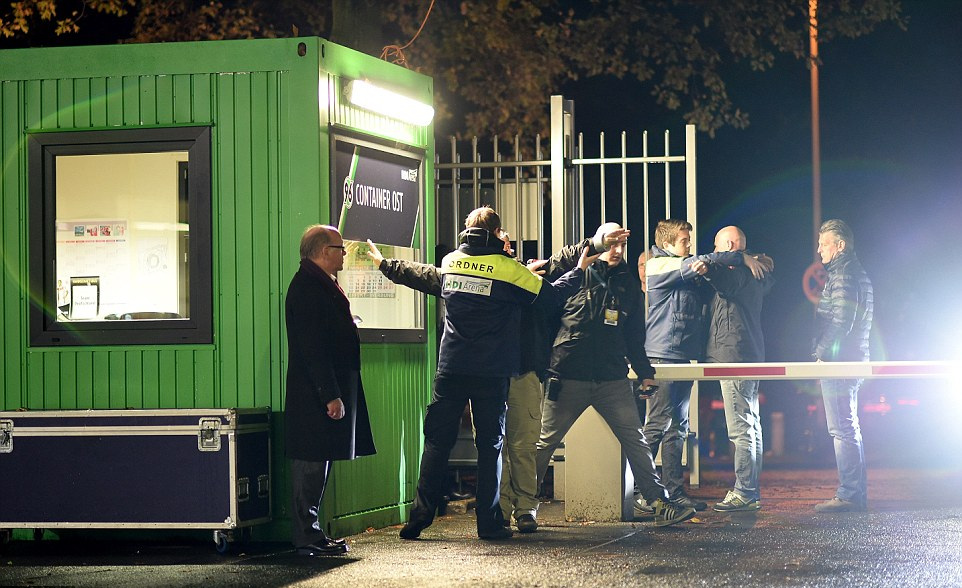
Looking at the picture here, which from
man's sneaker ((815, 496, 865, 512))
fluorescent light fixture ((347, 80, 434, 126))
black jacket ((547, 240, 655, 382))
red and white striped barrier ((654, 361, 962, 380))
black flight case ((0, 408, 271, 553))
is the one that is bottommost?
man's sneaker ((815, 496, 865, 512))

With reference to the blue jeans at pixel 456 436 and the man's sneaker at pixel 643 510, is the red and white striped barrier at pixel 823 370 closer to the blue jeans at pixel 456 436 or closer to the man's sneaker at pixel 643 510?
the man's sneaker at pixel 643 510

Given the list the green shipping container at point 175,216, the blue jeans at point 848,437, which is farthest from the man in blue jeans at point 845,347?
the green shipping container at point 175,216

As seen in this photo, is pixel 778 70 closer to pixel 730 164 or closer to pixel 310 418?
pixel 730 164

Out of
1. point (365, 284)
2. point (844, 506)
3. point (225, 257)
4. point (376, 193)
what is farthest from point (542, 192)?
point (844, 506)

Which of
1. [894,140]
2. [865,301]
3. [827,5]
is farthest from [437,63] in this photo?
[894,140]

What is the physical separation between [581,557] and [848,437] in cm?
310

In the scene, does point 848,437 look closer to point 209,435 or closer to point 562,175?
point 562,175

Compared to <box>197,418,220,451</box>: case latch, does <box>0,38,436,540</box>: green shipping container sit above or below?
above

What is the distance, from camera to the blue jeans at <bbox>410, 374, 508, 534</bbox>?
30.5ft

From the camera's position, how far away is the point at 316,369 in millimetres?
8539

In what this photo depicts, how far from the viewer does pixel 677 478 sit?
34.5 feet

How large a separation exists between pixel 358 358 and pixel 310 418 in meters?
0.51

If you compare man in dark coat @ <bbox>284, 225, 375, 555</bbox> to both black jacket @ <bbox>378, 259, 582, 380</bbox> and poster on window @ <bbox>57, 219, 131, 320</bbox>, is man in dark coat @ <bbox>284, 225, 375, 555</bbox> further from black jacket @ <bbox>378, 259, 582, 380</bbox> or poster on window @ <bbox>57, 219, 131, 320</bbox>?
poster on window @ <bbox>57, 219, 131, 320</bbox>

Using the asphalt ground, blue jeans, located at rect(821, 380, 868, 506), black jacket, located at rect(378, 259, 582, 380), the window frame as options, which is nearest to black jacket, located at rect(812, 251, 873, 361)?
blue jeans, located at rect(821, 380, 868, 506)
